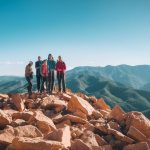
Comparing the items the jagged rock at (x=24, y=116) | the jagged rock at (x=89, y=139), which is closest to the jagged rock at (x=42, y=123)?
the jagged rock at (x=24, y=116)

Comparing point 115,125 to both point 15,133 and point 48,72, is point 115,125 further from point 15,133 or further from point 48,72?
point 48,72

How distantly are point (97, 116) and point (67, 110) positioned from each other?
7.05ft

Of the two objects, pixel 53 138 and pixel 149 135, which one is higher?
pixel 53 138

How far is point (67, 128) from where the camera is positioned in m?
13.3

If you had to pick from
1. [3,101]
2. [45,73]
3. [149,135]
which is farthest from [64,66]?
[149,135]

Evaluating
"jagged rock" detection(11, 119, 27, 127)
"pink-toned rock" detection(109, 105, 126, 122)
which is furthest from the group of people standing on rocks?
"jagged rock" detection(11, 119, 27, 127)

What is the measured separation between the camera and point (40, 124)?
47.2 ft

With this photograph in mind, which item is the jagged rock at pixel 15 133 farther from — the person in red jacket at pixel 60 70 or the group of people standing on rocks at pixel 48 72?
the person in red jacket at pixel 60 70

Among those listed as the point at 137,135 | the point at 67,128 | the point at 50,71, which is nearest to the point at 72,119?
the point at 67,128

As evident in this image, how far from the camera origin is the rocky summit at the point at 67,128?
38.2 ft

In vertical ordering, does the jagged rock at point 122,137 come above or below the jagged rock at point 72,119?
below

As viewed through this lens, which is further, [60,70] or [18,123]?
[60,70]

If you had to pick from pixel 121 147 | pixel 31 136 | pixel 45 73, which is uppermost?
pixel 45 73

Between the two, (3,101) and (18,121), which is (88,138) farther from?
(3,101)
